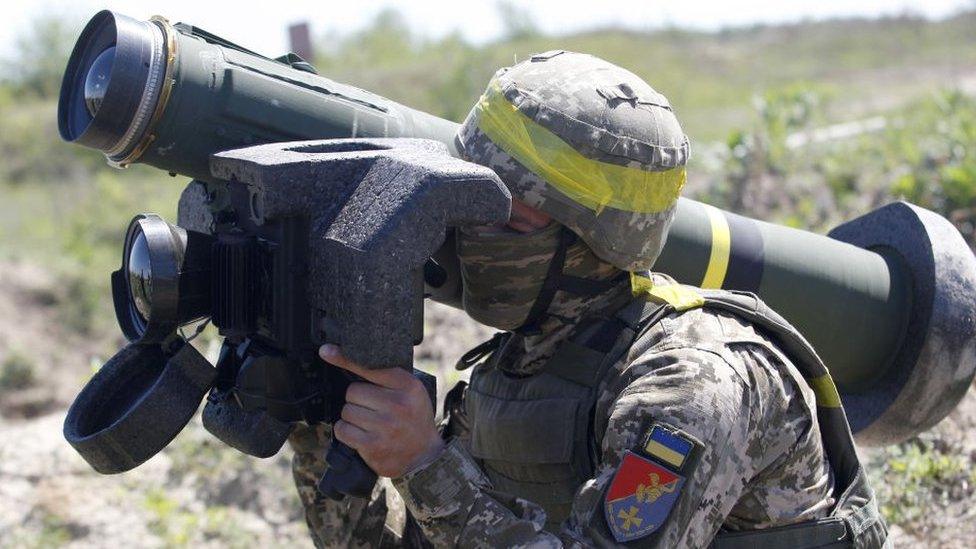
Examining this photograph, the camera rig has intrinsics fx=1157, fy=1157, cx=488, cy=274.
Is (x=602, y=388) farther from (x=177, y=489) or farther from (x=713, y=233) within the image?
(x=177, y=489)

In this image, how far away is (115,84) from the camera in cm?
253

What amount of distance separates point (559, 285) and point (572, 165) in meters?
0.27

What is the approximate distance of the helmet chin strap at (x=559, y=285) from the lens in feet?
7.95

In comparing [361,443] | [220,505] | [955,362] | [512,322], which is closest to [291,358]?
[361,443]

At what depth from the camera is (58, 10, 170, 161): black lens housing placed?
2531 millimetres

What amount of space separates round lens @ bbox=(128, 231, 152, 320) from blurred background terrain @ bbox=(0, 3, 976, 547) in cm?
159

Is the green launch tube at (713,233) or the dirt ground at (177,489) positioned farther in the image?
the dirt ground at (177,489)

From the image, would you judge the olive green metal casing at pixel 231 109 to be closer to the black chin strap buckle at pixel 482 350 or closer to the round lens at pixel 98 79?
the round lens at pixel 98 79

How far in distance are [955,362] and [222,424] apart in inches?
75.2

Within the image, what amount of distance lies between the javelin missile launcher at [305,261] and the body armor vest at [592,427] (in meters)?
0.33

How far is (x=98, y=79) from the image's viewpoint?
260cm

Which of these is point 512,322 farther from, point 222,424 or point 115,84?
point 115,84

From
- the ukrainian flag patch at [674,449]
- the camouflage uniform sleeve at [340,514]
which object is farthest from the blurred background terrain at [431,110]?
the ukrainian flag patch at [674,449]

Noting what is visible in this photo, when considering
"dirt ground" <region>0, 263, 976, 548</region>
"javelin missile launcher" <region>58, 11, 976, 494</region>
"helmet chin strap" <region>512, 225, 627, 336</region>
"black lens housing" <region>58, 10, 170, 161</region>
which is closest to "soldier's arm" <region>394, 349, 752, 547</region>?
"javelin missile launcher" <region>58, 11, 976, 494</region>
